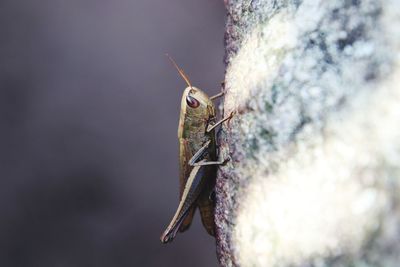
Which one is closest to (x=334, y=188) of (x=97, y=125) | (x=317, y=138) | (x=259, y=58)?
(x=317, y=138)

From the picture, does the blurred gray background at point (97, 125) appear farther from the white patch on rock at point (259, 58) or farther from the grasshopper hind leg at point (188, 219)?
the white patch on rock at point (259, 58)

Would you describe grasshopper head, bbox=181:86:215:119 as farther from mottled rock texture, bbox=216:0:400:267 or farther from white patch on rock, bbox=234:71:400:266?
white patch on rock, bbox=234:71:400:266

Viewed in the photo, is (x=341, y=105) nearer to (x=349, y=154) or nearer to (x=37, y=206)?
(x=349, y=154)

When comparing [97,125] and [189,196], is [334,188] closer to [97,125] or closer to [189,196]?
[189,196]

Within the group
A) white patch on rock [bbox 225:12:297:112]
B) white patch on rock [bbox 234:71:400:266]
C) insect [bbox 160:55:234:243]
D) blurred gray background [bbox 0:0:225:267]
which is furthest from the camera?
blurred gray background [bbox 0:0:225:267]

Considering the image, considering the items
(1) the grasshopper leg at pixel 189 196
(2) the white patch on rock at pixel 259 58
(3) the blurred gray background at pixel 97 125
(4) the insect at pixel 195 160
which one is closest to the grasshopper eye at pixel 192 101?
(4) the insect at pixel 195 160

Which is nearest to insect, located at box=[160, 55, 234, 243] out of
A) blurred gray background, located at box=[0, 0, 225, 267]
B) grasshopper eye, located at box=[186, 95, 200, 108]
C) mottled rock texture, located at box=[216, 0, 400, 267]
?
grasshopper eye, located at box=[186, 95, 200, 108]
